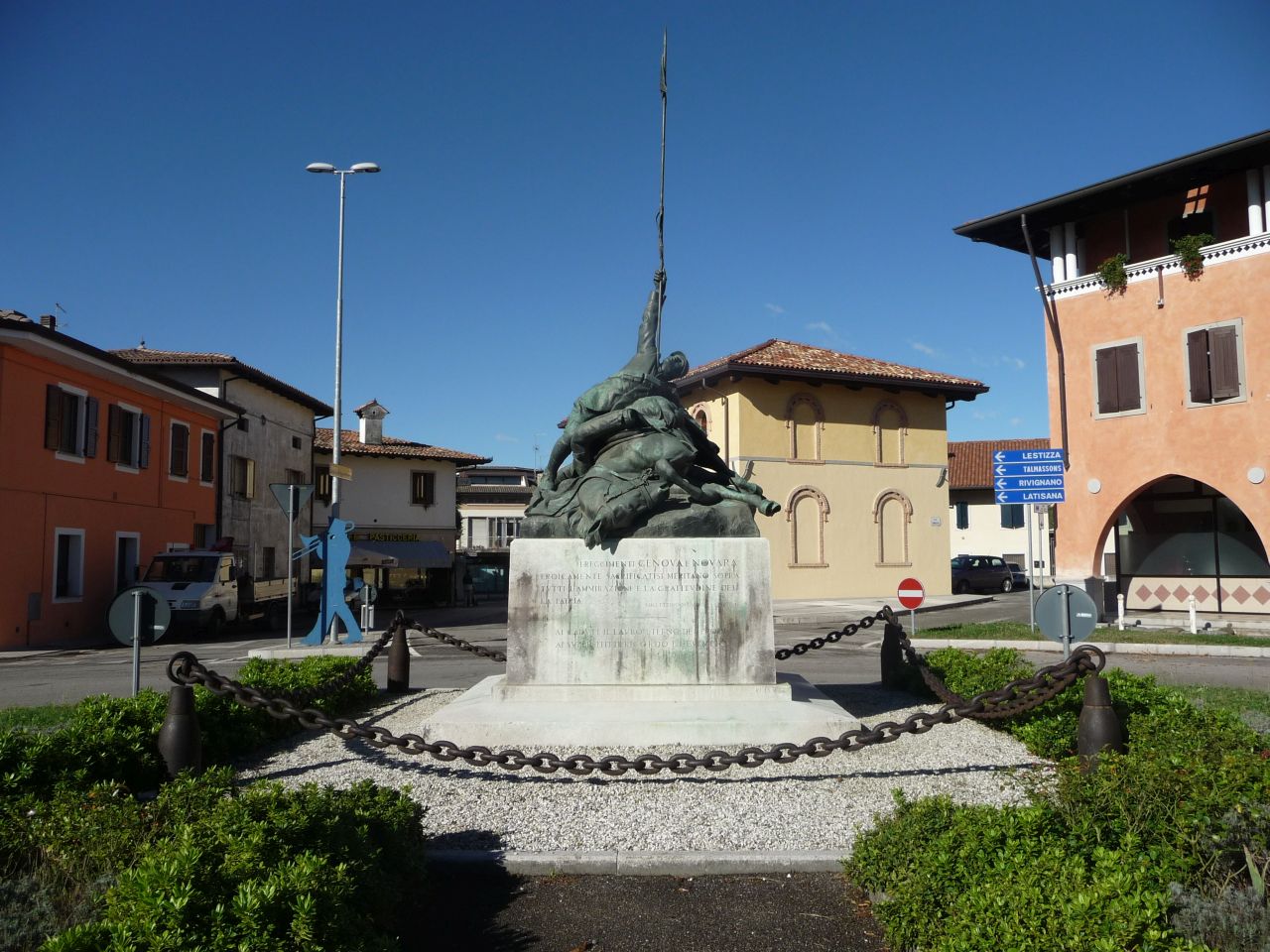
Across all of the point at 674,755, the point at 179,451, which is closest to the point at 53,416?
the point at 179,451

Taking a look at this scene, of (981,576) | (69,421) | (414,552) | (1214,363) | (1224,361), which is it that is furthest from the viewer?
(981,576)

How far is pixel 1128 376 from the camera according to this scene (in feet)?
67.1

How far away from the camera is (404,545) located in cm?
3656

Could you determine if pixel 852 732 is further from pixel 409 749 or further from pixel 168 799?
pixel 168 799

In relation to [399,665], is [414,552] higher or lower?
higher

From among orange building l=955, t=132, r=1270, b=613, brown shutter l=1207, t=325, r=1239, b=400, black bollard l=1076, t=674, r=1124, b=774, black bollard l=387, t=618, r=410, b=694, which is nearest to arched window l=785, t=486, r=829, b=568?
orange building l=955, t=132, r=1270, b=613

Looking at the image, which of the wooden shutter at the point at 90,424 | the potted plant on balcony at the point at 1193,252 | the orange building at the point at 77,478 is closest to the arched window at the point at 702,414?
the potted plant on balcony at the point at 1193,252

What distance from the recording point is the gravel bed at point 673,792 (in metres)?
4.77

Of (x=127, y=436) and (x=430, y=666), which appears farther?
(x=127, y=436)

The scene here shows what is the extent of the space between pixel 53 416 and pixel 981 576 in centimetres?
3368

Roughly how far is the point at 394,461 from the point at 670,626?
34.8 metres

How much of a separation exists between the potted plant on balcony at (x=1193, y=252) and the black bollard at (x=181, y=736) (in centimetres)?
2081

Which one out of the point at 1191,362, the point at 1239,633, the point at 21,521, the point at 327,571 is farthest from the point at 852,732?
the point at 21,521

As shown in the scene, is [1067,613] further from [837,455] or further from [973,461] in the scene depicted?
[973,461]
